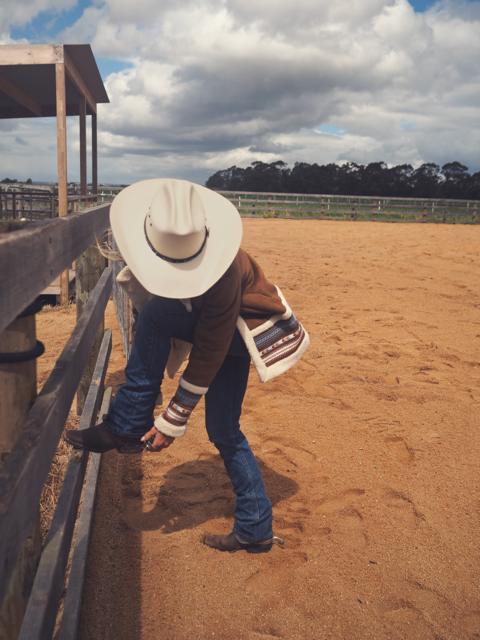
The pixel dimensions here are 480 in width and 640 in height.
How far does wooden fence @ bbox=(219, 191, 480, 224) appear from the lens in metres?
27.2

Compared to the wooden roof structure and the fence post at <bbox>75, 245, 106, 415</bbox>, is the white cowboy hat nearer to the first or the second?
the fence post at <bbox>75, 245, 106, 415</bbox>

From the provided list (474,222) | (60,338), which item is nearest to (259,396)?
(60,338)

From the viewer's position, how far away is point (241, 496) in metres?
2.77

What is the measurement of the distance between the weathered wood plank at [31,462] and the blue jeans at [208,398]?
1.11 ft

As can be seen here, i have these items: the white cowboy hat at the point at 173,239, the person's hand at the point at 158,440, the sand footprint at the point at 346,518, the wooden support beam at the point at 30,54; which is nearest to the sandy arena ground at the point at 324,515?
the sand footprint at the point at 346,518

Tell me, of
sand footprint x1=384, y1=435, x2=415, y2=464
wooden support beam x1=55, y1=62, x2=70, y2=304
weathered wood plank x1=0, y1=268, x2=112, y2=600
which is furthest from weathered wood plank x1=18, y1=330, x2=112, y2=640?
wooden support beam x1=55, y1=62, x2=70, y2=304

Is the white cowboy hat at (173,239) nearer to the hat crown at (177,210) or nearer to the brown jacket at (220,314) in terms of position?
the hat crown at (177,210)

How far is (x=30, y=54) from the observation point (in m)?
7.57

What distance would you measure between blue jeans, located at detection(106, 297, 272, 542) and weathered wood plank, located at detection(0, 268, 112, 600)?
0.34 metres

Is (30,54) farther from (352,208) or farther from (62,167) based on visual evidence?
(352,208)

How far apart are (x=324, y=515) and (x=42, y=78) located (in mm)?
8808

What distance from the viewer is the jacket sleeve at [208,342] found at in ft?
7.19

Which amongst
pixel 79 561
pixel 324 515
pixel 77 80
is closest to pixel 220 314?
pixel 79 561

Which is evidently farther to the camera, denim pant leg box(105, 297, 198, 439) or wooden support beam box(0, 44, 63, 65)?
wooden support beam box(0, 44, 63, 65)
